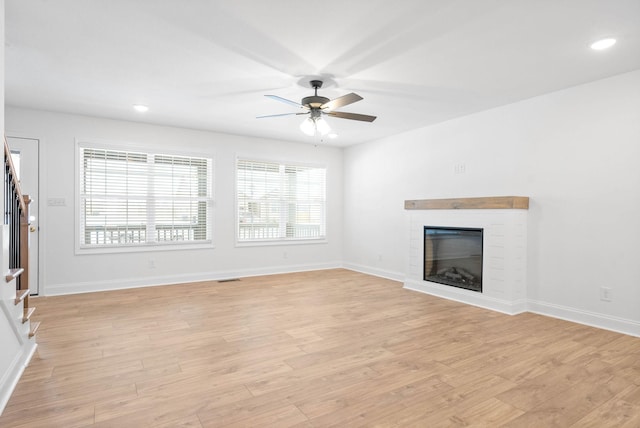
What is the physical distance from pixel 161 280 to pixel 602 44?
19.1 ft

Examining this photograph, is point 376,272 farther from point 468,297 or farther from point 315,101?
point 315,101

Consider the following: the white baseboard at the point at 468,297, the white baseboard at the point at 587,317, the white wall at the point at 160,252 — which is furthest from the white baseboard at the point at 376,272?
the white baseboard at the point at 587,317

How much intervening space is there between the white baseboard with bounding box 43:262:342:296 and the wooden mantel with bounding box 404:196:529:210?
2.51 metres

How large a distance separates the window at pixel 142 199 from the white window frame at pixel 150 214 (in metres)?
0.02

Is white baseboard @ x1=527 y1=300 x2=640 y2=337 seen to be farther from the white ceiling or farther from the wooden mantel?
the white ceiling

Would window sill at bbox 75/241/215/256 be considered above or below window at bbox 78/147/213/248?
below

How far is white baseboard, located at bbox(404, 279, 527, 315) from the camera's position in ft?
Result: 13.3

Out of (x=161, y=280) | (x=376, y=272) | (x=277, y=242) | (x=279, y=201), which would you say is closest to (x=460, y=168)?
(x=376, y=272)

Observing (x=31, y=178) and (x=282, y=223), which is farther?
(x=282, y=223)

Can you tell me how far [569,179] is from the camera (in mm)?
3818

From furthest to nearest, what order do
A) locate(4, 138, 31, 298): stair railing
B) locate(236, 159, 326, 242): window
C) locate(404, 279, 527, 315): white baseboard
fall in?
locate(236, 159, 326, 242): window, locate(404, 279, 527, 315): white baseboard, locate(4, 138, 31, 298): stair railing

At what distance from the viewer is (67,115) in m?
4.92

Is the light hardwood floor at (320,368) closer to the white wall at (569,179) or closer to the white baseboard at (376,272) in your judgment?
the white wall at (569,179)

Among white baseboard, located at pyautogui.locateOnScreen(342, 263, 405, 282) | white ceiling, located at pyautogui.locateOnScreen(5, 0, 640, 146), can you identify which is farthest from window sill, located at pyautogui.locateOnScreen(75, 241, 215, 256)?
white baseboard, located at pyautogui.locateOnScreen(342, 263, 405, 282)
